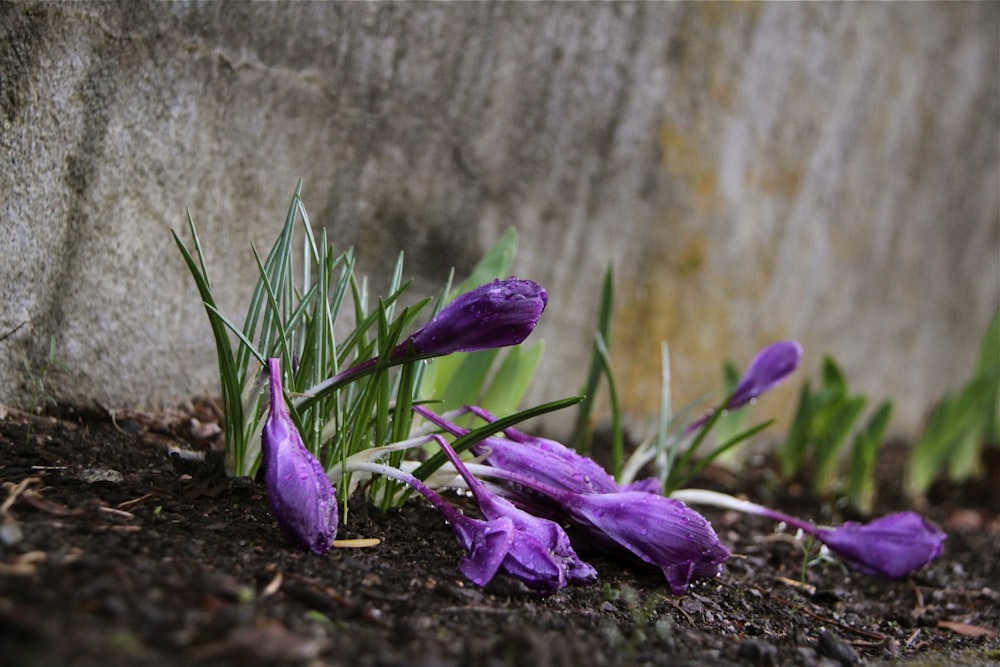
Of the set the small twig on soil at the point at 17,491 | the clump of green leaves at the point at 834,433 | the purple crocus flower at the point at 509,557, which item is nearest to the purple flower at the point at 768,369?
the clump of green leaves at the point at 834,433

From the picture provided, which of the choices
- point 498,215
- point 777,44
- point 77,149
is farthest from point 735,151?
point 77,149

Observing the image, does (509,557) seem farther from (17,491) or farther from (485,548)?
(17,491)

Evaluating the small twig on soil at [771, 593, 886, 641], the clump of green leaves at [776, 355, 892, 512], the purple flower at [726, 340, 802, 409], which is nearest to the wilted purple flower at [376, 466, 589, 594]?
the small twig on soil at [771, 593, 886, 641]

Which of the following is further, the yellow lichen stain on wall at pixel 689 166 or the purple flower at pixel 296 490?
the yellow lichen stain on wall at pixel 689 166

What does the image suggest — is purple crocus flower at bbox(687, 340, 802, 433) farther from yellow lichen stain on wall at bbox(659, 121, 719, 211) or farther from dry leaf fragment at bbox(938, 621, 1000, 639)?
yellow lichen stain on wall at bbox(659, 121, 719, 211)

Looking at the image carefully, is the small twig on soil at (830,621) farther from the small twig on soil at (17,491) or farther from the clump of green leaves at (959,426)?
the clump of green leaves at (959,426)
